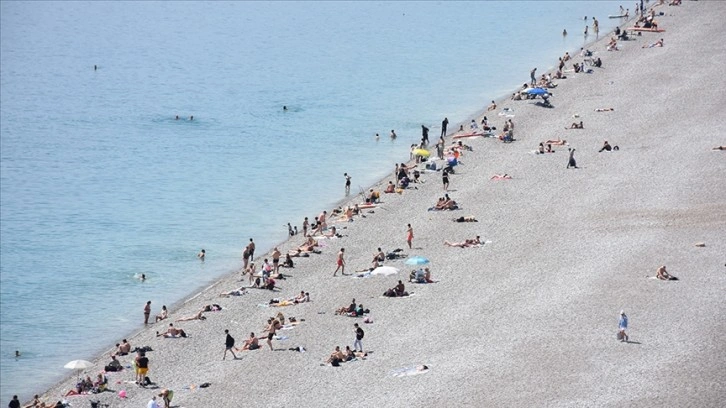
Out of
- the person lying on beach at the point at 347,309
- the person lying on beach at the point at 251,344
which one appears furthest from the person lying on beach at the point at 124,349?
the person lying on beach at the point at 347,309

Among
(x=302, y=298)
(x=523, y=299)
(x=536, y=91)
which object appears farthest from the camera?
(x=536, y=91)

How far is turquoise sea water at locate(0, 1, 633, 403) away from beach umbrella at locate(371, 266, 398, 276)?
27.5 feet

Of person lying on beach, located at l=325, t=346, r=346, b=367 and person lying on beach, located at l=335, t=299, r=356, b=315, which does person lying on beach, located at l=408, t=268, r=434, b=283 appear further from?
Answer: person lying on beach, located at l=325, t=346, r=346, b=367

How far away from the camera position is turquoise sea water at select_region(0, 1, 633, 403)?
50531mm

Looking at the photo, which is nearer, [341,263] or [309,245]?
[341,263]

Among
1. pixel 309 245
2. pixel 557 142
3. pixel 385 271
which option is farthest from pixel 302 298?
pixel 557 142

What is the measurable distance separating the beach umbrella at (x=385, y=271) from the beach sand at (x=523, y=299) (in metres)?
0.31

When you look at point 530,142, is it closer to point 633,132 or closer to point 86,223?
point 633,132

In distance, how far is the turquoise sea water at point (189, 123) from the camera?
50531mm

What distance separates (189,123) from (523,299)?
4187 cm

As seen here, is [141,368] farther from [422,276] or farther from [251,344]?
[422,276]

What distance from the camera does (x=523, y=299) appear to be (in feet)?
133

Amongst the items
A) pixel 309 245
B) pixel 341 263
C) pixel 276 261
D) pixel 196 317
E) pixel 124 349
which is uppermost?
pixel 309 245

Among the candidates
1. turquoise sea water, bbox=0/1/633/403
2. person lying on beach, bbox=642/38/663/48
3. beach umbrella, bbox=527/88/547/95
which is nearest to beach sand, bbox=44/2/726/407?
turquoise sea water, bbox=0/1/633/403
